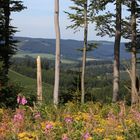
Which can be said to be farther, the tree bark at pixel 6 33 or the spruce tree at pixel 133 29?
the tree bark at pixel 6 33

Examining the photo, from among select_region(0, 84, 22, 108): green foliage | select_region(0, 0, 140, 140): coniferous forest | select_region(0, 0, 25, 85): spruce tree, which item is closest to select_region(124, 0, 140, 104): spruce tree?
select_region(0, 0, 140, 140): coniferous forest

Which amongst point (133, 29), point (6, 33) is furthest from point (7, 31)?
point (133, 29)

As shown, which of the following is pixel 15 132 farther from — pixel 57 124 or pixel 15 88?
pixel 15 88

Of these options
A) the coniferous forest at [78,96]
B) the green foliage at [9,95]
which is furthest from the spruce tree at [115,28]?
the green foliage at [9,95]

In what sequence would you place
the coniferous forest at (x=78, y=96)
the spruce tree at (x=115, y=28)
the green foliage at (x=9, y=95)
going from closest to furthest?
1. the coniferous forest at (x=78, y=96)
2. the green foliage at (x=9, y=95)
3. the spruce tree at (x=115, y=28)

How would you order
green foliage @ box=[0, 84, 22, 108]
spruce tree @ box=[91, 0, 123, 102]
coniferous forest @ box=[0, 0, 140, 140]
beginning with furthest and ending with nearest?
spruce tree @ box=[91, 0, 123, 102], green foliage @ box=[0, 84, 22, 108], coniferous forest @ box=[0, 0, 140, 140]

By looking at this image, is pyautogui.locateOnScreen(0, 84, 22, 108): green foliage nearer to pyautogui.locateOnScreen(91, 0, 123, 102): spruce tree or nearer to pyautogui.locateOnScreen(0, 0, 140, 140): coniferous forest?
pyautogui.locateOnScreen(0, 0, 140, 140): coniferous forest

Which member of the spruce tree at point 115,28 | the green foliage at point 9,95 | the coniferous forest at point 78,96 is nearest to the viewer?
the coniferous forest at point 78,96

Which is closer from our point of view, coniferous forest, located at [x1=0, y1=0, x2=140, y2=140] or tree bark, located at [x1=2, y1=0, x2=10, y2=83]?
coniferous forest, located at [x1=0, y1=0, x2=140, y2=140]

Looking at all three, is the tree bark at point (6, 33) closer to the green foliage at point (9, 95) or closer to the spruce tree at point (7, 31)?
the spruce tree at point (7, 31)

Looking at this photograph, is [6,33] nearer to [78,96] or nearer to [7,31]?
[7,31]

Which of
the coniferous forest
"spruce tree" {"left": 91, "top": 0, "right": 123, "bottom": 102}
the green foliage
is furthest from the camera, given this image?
"spruce tree" {"left": 91, "top": 0, "right": 123, "bottom": 102}

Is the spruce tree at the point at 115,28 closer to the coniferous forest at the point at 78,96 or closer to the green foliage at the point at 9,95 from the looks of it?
the coniferous forest at the point at 78,96

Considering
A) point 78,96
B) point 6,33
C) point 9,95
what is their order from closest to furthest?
point 9,95 → point 78,96 → point 6,33
